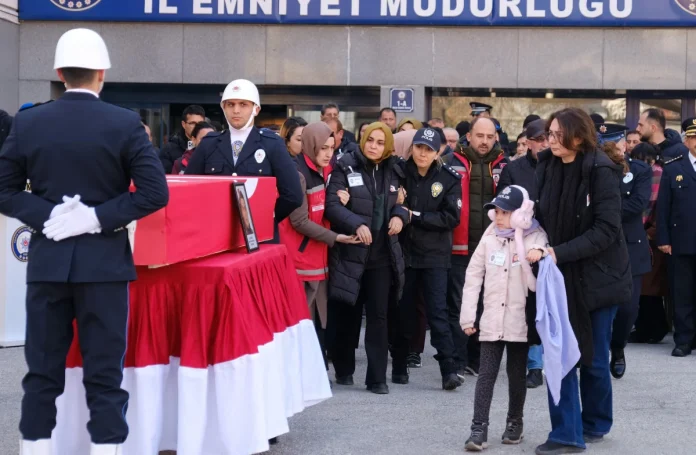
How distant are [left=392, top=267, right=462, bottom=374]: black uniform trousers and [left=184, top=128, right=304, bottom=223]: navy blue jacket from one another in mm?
1896

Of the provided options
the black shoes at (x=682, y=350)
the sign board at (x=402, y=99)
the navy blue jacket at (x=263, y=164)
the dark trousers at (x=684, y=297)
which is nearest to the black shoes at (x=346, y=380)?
the navy blue jacket at (x=263, y=164)

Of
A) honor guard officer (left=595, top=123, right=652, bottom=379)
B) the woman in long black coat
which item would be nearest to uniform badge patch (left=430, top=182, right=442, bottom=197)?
honor guard officer (left=595, top=123, right=652, bottom=379)

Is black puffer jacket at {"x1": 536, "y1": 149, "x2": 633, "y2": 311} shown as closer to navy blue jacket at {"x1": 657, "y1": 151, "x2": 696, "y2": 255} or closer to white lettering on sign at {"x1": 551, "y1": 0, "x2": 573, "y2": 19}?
navy blue jacket at {"x1": 657, "y1": 151, "x2": 696, "y2": 255}

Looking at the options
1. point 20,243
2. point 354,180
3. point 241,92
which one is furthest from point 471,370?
point 20,243

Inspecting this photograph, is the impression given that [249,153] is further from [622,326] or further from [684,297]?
[684,297]

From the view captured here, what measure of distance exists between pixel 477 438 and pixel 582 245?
4.15 ft

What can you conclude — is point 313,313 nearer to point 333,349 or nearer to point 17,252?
point 333,349

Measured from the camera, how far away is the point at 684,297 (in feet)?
34.6

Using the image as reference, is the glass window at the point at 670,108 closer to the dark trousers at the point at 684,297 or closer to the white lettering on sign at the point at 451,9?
the white lettering on sign at the point at 451,9

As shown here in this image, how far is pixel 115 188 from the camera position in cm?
511

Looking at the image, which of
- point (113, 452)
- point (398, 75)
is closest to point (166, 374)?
point (113, 452)

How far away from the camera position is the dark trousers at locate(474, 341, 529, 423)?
6.44 m

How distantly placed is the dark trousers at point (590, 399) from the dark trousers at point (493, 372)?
27cm

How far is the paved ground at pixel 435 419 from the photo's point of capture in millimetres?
6543
